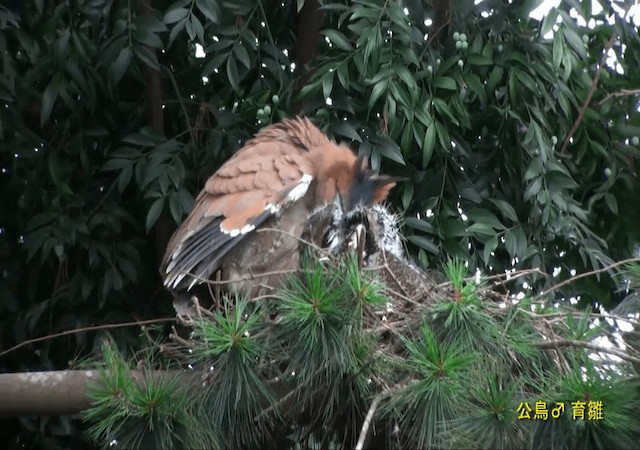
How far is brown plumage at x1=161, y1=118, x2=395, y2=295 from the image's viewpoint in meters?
3.50

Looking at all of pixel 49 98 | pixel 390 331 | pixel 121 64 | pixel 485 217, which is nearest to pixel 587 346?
pixel 390 331

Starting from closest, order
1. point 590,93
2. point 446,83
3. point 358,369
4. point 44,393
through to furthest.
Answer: point 358,369, point 44,393, point 446,83, point 590,93

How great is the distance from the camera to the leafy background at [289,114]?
148 inches

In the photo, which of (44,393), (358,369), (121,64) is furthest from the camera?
(121,64)

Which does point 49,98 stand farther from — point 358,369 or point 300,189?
point 358,369

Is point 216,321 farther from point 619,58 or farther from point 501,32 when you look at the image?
point 619,58

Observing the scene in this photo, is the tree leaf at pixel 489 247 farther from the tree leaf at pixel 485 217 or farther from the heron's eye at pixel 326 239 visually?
the heron's eye at pixel 326 239

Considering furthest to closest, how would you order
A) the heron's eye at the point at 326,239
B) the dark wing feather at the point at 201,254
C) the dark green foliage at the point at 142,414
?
1. the heron's eye at the point at 326,239
2. the dark wing feather at the point at 201,254
3. the dark green foliage at the point at 142,414

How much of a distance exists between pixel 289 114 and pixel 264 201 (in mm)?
659

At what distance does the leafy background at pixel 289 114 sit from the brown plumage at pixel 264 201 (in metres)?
0.11

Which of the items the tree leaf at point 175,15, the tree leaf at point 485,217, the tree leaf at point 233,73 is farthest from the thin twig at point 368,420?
the tree leaf at point 175,15

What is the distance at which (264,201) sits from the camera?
140 inches

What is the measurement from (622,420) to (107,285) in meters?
2.10

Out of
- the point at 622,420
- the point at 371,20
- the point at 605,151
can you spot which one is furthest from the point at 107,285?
the point at 622,420
